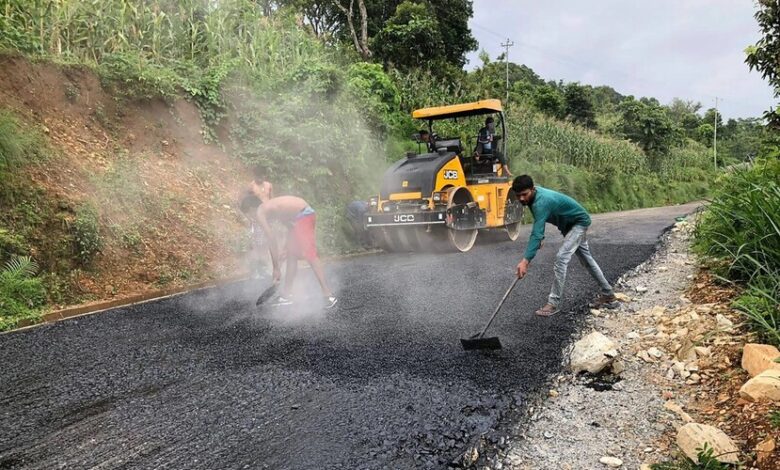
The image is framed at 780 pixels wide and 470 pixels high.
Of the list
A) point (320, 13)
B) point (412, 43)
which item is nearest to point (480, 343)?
point (412, 43)

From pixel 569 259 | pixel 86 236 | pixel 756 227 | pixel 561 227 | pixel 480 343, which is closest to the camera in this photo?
pixel 480 343

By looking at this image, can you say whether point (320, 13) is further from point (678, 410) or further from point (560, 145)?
point (678, 410)

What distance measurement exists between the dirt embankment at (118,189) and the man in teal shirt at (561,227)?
482 cm

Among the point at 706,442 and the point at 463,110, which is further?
the point at 463,110

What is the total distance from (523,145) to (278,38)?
11.6 metres

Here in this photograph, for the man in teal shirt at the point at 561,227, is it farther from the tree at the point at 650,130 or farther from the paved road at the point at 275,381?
the tree at the point at 650,130

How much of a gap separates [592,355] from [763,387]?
40.2 inches

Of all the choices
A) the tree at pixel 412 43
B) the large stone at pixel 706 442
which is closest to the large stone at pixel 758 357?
the large stone at pixel 706 442

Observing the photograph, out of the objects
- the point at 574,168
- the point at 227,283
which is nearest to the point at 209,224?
the point at 227,283

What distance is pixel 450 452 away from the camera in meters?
2.75

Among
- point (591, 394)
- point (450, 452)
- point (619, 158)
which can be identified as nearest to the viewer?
point (450, 452)

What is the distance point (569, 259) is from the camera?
509cm

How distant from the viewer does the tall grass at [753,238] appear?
3666 mm

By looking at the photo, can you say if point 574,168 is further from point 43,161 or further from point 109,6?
point 43,161
